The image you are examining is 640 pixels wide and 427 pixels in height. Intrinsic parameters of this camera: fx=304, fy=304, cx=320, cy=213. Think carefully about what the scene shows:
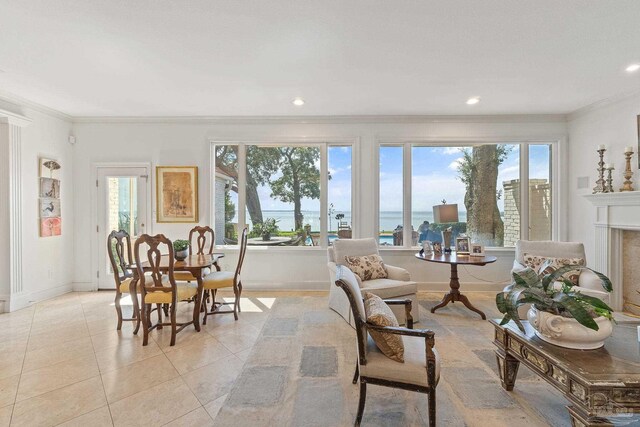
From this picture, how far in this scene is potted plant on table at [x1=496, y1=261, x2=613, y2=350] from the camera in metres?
1.69

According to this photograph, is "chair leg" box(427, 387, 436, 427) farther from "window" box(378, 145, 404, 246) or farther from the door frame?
the door frame

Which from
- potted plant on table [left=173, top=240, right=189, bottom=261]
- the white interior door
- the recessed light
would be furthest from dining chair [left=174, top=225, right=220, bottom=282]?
the recessed light

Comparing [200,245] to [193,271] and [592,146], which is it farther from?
[592,146]

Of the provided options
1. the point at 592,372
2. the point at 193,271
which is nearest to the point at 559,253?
the point at 592,372

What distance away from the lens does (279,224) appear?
4.94 meters

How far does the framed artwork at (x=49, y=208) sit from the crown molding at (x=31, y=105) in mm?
1255

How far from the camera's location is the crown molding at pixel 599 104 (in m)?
3.75

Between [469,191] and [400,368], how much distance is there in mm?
3797

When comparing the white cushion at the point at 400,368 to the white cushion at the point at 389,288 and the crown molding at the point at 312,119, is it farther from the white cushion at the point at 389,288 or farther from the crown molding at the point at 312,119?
the crown molding at the point at 312,119

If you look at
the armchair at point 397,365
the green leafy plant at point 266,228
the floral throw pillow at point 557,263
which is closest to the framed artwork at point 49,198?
the green leafy plant at point 266,228

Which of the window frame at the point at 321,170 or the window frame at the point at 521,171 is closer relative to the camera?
the window frame at the point at 521,171

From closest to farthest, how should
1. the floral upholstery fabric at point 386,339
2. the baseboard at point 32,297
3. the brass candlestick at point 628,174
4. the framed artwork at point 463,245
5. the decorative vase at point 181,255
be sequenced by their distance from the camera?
1. the floral upholstery fabric at point 386,339
2. the decorative vase at point 181,255
3. the brass candlestick at point 628,174
4. the baseboard at point 32,297
5. the framed artwork at point 463,245

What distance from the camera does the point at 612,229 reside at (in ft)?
12.8

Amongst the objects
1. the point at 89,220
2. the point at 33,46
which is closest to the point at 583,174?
the point at 33,46
